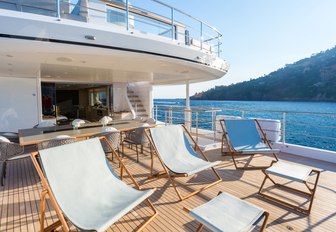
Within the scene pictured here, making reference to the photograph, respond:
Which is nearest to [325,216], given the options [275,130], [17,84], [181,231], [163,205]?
[181,231]

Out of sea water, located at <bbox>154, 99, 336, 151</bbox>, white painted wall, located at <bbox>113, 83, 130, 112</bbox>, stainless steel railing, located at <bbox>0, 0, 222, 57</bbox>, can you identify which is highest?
stainless steel railing, located at <bbox>0, 0, 222, 57</bbox>

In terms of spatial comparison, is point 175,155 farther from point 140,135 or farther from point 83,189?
point 83,189

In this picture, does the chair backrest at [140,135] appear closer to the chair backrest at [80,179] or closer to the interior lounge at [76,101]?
the chair backrest at [80,179]

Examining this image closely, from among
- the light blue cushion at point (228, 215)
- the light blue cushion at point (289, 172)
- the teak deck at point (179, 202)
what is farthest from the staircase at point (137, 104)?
the light blue cushion at point (228, 215)

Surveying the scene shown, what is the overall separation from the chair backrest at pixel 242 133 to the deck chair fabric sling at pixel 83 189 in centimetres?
214

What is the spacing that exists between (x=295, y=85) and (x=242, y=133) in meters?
29.3

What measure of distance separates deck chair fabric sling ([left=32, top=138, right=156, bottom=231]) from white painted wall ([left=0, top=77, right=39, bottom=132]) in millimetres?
5442

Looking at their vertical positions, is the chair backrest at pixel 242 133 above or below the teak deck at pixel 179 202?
above

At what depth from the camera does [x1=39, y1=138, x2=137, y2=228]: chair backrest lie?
151 centimetres

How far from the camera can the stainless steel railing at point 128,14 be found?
126 inches

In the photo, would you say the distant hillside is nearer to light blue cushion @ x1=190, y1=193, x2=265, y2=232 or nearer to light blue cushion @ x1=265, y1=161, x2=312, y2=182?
light blue cushion @ x1=265, y1=161, x2=312, y2=182

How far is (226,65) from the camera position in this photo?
6832 mm

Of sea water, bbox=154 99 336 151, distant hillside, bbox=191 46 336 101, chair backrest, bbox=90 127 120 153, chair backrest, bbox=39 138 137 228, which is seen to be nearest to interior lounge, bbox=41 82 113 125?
sea water, bbox=154 99 336 151

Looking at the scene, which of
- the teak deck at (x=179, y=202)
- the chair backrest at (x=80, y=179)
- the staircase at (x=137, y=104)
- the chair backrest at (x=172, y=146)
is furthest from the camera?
the staircase at (x=137, y=104)
